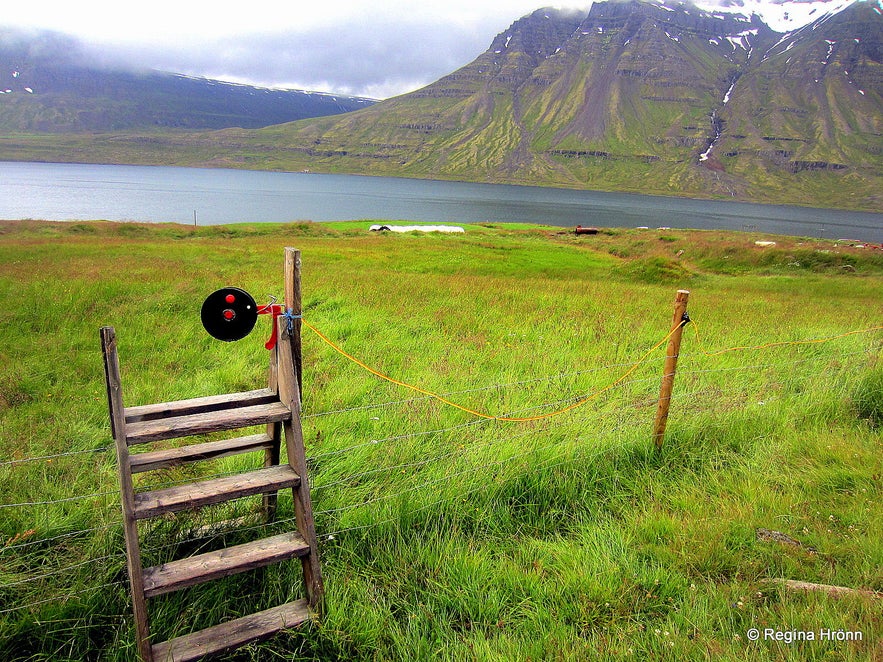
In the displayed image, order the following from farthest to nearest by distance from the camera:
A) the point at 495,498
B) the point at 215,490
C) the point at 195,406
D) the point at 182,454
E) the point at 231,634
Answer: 1. the point at 495,498
2. the point at 195,406
3. the point at 182,454
4. the point at 215,490
5. the point at 231,634

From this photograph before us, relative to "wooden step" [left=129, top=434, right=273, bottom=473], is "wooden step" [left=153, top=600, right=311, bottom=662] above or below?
below

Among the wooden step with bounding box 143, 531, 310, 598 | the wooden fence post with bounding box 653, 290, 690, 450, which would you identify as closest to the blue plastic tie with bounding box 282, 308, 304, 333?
the wooden step with bounding box 143, 531, 310, 598

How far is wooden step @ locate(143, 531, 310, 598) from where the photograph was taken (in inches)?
130

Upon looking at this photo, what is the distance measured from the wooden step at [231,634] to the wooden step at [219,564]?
35cm

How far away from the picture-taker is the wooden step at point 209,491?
11.0 ft

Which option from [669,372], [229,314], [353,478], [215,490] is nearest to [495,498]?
[353,478]

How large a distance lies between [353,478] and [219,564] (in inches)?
74.6

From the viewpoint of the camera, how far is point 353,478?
5285mm

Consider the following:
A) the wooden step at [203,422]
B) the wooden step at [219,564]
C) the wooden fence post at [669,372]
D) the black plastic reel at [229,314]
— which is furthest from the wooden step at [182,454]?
the wooden fence post at [669,372]

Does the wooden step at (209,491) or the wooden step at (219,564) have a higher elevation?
the wooden step at (209,491)

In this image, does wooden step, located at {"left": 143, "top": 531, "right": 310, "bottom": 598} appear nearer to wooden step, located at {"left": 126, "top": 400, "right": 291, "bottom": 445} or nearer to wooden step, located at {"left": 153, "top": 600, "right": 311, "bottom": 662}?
wooden step, located at {"left": 153, "top": 600, "right": 311, "bottom": 662}

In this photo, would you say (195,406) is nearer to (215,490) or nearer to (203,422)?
(203,422)

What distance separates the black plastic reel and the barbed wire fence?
159cm

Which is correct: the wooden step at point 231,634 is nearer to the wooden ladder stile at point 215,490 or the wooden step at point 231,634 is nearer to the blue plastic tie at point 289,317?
the wooden ladder stile at point 215,490
